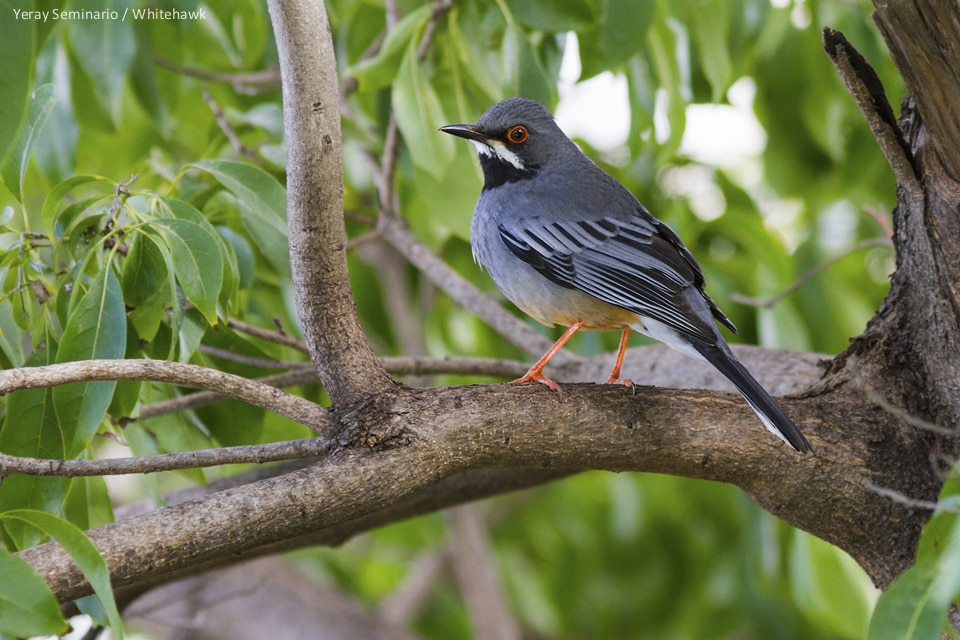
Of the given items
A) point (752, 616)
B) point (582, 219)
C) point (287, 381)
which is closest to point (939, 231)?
point (582, 219)

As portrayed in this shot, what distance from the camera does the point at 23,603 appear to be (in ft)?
6.93

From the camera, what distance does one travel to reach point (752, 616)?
6.84m

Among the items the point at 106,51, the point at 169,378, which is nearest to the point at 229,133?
the point at 106,51

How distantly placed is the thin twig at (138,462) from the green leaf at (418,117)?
1723 millimetres

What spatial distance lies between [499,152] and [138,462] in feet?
8.89

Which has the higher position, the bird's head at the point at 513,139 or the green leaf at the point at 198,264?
the bird's head at the point at 513,139

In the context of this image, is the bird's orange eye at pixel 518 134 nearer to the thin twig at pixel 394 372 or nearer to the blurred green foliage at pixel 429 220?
the blurred green foliage at pixel 429 220

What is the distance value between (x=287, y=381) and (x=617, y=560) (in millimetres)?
4938

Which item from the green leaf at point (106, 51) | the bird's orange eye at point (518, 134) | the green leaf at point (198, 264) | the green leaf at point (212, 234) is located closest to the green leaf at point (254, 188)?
the green leaf at point (212, 234)

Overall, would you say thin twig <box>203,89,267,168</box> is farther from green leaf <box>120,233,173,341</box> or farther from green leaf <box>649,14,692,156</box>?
green leaf <box>649,14,692,156</box>

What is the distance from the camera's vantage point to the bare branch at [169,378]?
2436 millimetres

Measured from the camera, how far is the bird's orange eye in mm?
4680

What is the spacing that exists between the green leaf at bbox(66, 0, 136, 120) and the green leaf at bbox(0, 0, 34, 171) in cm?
171

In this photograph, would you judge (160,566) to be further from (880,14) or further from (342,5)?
(342,5)
